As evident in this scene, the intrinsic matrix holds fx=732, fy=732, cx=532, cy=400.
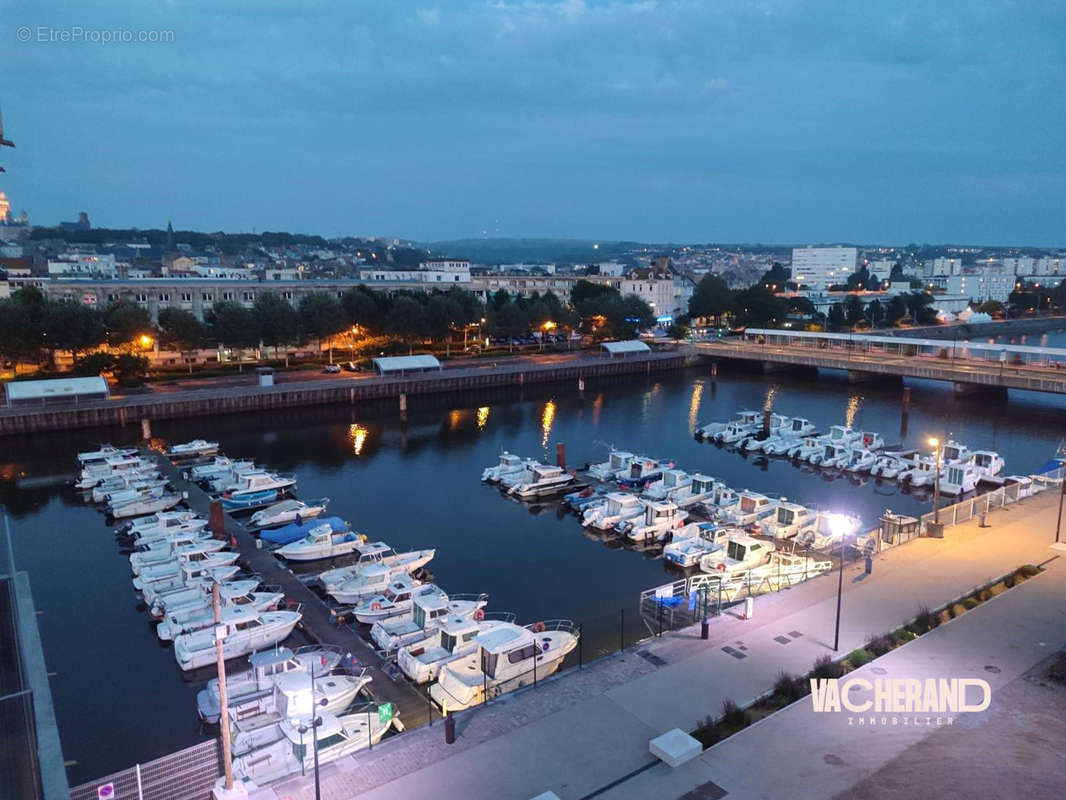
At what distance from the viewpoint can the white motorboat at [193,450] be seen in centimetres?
4066

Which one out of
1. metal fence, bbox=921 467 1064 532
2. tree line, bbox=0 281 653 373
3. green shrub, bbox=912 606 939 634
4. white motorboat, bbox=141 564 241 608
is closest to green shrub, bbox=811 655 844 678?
green shrub, bbox=912 606 939 634

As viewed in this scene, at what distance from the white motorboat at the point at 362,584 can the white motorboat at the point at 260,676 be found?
4.73 meters

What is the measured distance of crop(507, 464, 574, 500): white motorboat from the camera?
1375 inches

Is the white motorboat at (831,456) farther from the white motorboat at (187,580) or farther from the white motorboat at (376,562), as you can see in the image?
the white motorboat at (187,580)

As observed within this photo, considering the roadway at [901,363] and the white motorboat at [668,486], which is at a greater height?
the roadway at [901,363]

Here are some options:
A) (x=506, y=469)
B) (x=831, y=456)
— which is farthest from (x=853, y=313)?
(x=506, y=469)

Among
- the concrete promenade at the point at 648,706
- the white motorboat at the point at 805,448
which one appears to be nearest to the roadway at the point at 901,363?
the white motorboat at the point at 805,448

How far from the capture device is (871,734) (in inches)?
512

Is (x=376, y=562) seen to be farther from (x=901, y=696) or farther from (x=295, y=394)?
(x=295, y=394)

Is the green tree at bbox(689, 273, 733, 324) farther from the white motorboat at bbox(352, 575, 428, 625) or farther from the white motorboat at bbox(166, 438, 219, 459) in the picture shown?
the white motorboat at bbox(352, 575, 428, 625)

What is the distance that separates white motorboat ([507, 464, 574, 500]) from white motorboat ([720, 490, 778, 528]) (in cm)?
851

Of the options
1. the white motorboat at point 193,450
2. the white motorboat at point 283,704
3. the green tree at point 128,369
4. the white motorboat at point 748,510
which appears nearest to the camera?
the white motorboat at point 283,704

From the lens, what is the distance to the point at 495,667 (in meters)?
17.1

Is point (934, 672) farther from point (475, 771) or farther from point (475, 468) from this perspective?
point (475, 468)
